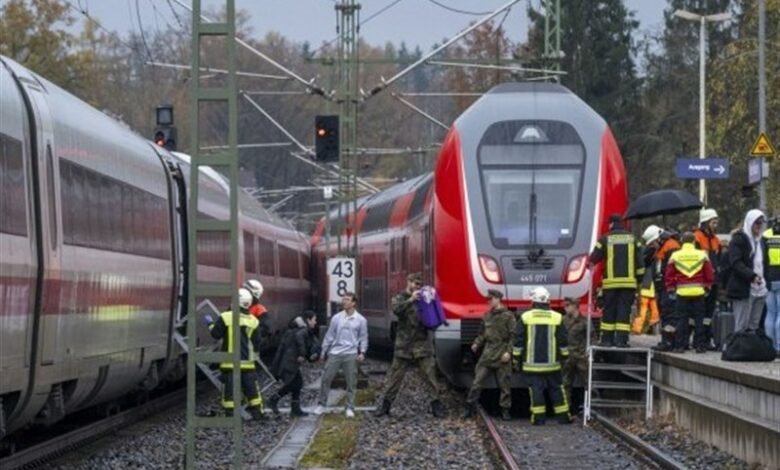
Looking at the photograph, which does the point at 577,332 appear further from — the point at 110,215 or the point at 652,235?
the point at 110,215

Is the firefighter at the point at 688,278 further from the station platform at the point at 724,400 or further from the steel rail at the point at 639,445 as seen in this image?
the steel rail at the point at 639,445

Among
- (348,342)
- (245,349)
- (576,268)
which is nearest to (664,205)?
(576,268)

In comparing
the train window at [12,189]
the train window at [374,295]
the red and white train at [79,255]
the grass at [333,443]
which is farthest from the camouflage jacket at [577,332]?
the train window at [374,295]

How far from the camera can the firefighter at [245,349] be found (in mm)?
22017

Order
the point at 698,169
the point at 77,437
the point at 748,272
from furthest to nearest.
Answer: the point at 698,169, the point at 748,272, the point at 77,437

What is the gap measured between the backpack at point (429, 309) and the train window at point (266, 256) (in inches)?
556

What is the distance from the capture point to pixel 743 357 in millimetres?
19891

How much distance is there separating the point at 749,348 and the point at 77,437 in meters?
6.99

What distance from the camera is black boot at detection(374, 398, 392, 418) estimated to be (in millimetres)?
24942

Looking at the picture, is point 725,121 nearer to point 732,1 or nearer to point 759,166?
point 759,166

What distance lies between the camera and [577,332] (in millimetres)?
Result: 24141

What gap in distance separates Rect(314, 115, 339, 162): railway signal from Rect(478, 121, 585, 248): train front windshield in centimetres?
853

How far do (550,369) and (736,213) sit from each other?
39161mm

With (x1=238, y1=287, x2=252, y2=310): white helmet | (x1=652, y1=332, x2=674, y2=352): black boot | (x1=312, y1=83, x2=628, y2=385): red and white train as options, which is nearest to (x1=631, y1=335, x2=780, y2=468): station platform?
(x1=652, y1=332, x2=674, y2=352): black boot
